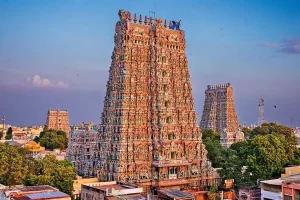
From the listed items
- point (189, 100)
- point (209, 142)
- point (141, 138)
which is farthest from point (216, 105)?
point (141, 138)

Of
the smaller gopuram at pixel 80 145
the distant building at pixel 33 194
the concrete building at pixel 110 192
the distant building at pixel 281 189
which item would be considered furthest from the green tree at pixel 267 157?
the distant building at pixel 33 194

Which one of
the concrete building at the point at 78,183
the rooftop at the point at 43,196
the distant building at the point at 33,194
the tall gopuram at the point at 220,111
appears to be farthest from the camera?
the tall gopuram at the point at 220,111

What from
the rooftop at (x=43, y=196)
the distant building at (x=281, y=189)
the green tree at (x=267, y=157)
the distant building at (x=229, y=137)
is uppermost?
the distant building at (x=229, y=137)

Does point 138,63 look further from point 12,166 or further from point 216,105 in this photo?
point 216,105

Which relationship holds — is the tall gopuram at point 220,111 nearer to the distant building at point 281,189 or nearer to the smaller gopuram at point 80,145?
the smaller gopuram at point 80,145

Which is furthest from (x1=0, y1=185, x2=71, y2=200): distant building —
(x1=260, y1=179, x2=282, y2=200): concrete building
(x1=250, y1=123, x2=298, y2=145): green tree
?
(x1=250, y1=123, x2=298, y2=145): green tree

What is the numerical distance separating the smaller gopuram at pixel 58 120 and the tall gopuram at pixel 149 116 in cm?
7814

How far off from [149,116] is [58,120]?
8227 cm

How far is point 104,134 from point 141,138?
493 cm

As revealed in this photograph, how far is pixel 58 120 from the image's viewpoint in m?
127

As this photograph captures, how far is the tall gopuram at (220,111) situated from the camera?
95.2 m

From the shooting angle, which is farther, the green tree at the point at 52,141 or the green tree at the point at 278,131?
the green tree at the point at 52,141

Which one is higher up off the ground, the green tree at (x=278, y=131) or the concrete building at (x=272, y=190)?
the green tree at (x=278, y=131)

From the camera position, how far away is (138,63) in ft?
166
